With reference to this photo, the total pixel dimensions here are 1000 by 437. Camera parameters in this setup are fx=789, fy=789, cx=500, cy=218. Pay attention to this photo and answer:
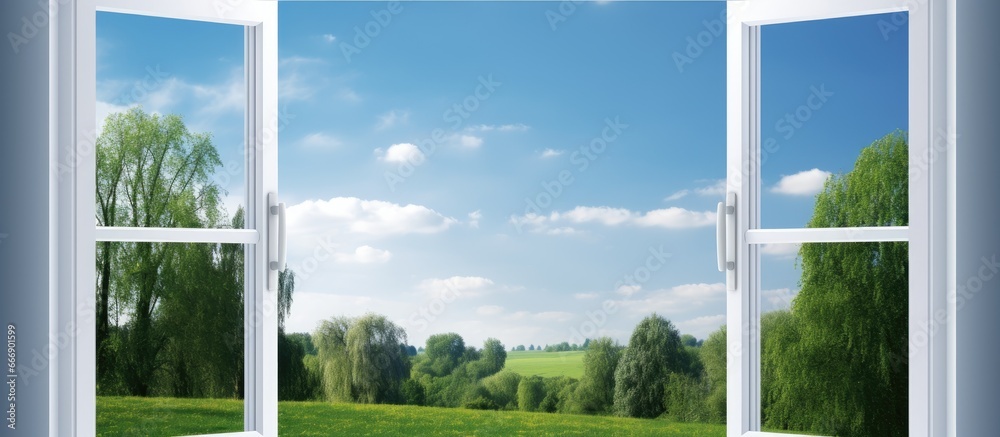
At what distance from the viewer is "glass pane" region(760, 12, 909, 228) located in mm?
2396

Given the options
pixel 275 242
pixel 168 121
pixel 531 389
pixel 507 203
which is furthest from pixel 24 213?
pixel 531 389

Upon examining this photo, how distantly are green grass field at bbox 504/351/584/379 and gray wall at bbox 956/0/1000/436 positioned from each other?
5.06 m

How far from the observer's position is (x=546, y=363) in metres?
6.92

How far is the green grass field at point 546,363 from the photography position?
686cm

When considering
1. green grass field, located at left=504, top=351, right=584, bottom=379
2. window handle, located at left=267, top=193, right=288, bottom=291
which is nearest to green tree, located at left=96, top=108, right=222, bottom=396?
window handle, located at left=267, top=193, right=288, bottom=291

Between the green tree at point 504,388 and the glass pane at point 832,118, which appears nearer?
the glass pane at point 832,118

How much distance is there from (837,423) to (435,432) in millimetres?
4647

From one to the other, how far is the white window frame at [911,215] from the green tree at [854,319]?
0.42m

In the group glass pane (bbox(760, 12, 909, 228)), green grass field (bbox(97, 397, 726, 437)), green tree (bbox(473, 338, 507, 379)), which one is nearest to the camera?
glass pane (bbox(760, 12, 909, 228))

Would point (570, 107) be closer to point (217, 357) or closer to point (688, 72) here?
point (688, 72)

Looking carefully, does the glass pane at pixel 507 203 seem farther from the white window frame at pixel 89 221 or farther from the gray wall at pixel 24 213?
the gray wall at pixel 24 213

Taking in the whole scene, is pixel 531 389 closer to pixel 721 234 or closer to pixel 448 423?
pixel 448 423

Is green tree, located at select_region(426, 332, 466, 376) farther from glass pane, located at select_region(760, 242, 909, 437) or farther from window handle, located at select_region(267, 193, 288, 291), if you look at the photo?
window handle, located at select_region(267, 193, 288, 291)

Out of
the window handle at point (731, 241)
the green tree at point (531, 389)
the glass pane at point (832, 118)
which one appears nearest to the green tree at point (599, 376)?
the green tree at point (531, 389)
